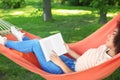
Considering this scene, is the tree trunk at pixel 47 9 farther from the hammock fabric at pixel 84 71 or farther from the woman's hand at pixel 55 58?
the woman's hand at pixel 55 58

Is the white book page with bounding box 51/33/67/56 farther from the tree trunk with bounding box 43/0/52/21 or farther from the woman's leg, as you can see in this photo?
the tree trunk with bounding box 43/0/52/21

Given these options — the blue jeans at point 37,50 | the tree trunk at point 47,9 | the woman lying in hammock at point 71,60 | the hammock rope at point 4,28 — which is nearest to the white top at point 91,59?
the woman lying in hammock at point 71,60

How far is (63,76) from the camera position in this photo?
9.26ft

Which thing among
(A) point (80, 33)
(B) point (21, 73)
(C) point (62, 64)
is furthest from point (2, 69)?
(A) point (80, 33)

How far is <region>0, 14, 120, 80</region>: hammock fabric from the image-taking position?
2736 millimetres

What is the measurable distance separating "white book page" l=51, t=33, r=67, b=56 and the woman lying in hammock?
120 millimetres

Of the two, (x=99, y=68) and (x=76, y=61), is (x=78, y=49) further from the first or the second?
(x=99, y=68)

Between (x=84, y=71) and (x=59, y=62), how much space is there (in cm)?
39

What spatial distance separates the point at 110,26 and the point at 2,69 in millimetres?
1640

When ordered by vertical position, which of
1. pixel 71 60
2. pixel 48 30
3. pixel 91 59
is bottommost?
pixel 48 30

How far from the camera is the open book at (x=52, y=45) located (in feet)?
10.5

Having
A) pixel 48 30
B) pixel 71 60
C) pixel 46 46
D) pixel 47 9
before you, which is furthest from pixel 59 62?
pixel 47 9

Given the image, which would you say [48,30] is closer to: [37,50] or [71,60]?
[71,60]

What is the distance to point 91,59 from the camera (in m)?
3.16
